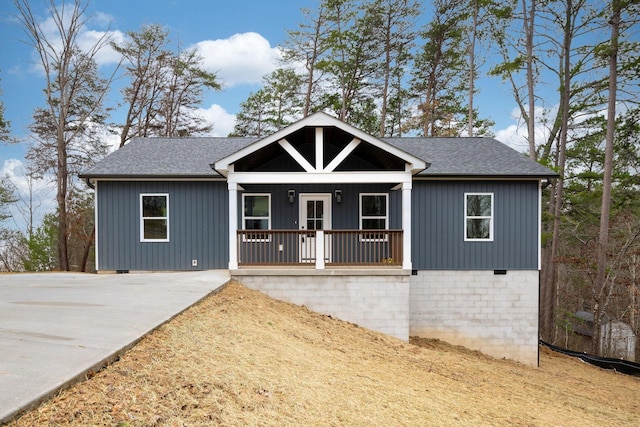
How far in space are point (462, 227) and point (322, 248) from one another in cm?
422

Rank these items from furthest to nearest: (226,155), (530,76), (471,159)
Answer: (530,76)
(226,155)
(471,159)

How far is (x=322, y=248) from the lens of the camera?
30.1 feet

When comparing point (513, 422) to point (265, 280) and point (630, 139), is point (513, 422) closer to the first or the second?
point (265, 280)

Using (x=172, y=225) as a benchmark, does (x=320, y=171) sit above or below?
above

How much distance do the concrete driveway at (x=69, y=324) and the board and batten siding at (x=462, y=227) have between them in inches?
219

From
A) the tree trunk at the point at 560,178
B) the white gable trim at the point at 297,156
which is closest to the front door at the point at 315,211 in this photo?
the white gable trim at the point at 297,156

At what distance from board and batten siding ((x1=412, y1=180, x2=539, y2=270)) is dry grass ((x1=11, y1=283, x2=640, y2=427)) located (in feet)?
11.0

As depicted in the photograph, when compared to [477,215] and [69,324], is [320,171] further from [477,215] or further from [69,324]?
[69,324]

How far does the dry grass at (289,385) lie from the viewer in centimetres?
297

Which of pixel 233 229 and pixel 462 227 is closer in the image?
pixel 233 229

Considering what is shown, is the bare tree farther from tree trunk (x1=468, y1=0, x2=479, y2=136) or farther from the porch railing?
tree trunk (x1=468, y1=0, x2=479, y2=136)

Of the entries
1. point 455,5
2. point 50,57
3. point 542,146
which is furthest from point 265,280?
point 455,5

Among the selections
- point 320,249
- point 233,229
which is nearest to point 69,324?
point 233,229

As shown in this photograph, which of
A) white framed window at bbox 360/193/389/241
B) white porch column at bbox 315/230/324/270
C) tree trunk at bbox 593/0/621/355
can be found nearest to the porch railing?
white porch column at bbox 315/230/324/270
